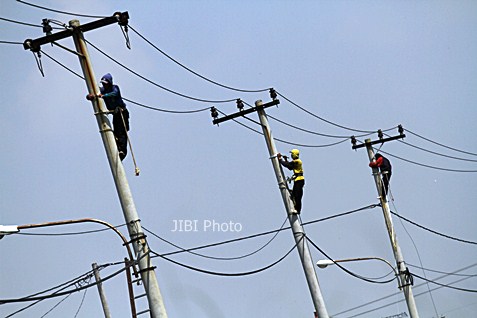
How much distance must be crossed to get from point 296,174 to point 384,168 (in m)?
6.07

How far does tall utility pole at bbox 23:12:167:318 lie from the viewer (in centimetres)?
1449

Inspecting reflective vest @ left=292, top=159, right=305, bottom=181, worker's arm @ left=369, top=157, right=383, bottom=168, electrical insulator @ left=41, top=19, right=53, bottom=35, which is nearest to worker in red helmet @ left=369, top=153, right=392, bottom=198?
worker's arm @ left=369, top=157, right=383, bottom=168

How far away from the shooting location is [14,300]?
45.2 ft

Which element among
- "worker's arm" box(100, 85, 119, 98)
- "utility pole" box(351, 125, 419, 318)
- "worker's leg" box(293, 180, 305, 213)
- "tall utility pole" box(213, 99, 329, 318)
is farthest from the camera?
"utility pole" box(351, 125, 419, 318)

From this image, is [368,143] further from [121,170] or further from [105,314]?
[121,170]

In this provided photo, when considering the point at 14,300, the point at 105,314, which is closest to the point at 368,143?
the point at 105,314

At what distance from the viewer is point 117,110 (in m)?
15.8

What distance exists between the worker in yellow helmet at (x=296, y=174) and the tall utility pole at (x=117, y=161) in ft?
25.4

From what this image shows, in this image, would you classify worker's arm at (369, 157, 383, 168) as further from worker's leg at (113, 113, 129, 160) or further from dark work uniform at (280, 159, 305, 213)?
worker's leg at (113, 113, 129, 160)

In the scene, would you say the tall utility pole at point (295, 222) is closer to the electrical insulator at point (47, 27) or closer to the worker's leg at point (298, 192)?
the worker's leg at point (298, 192)

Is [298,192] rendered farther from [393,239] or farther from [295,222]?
[393,239]

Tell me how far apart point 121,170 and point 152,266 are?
1571 mm

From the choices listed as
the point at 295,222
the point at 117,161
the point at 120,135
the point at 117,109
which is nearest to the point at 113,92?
the point at 117,109

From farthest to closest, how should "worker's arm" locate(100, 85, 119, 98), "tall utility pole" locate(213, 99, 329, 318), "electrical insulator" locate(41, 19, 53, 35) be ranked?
"tall utility pole" locate(213, 99, 329, 318)
"worker's arm" locate(100, 85, 119, 98)
"electrical insulator" locate(41, 19, 53, 35)
